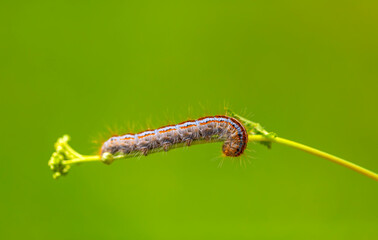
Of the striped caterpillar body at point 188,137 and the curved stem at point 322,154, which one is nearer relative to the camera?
the curved stem at point 322,154

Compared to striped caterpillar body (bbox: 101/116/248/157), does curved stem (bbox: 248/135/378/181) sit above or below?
below

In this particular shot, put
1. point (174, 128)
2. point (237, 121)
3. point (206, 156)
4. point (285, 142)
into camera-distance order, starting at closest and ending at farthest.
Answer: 1. point (285, 142)
2. point (237, 121)
3. point (174, 128)
4. point (206, 156)

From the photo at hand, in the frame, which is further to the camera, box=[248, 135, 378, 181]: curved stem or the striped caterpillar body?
the striped caterpillar body

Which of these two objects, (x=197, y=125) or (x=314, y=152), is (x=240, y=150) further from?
(x=314, y=152)

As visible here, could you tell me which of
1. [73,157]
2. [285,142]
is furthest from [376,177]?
[73,157]

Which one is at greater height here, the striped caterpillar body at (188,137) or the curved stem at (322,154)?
the striped caterpillar body at (188,137)

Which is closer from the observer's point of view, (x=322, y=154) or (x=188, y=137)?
(x=322, y=154)

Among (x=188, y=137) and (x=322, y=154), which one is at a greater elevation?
(x=188, y=137)

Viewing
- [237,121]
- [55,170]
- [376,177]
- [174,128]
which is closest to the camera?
[376,177]
